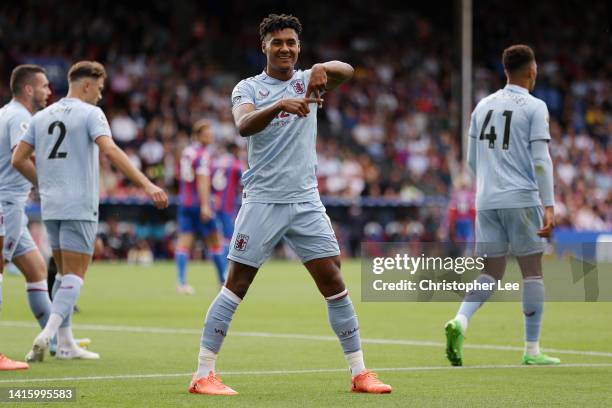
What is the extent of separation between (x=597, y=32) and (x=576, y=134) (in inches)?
228

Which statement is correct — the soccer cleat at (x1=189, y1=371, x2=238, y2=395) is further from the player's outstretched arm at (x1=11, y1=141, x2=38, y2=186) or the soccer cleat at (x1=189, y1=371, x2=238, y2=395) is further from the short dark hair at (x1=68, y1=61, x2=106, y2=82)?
the short dark hair at (x1=68, y1=61, x2=106, y2=82)

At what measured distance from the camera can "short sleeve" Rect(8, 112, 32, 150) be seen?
10062 millimetres

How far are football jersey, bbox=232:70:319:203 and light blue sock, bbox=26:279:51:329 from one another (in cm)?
316

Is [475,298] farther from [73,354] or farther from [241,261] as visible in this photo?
[73,354]

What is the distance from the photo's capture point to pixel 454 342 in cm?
933

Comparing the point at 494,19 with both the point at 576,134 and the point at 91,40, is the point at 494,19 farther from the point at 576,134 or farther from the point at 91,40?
the point at 91,40

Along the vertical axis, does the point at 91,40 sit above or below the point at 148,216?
above

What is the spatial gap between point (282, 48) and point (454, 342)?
2.85 m

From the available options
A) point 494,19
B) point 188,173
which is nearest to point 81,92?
point 188,173

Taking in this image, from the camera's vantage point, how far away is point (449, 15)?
136 ft

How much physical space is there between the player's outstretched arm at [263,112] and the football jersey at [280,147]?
15cm

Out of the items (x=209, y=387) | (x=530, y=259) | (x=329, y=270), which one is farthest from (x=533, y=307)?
(x=209, y=387)

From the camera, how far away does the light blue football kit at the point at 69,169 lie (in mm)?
9594

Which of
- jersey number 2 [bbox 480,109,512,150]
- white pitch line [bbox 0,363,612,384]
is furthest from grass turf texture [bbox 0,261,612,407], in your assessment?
jersey number 2 [bbox 480,109,512,150]
